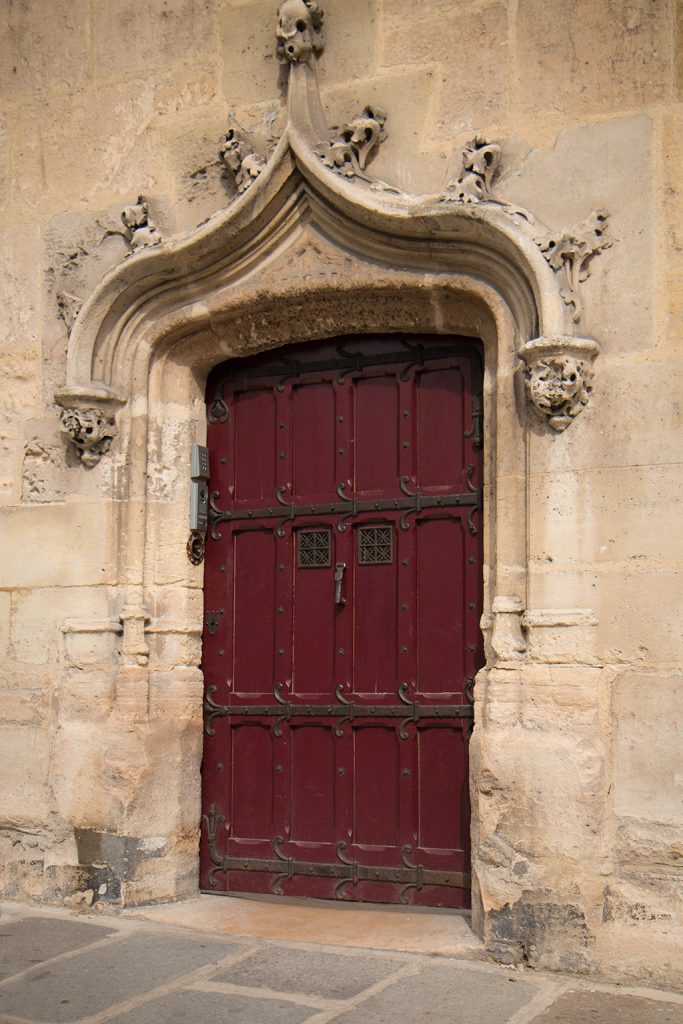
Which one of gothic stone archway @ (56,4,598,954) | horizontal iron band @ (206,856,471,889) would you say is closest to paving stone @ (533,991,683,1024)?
gothic stone archway @ (56,4,598,954)

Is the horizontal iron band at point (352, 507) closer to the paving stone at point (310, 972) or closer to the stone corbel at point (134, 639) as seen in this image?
the stone corbel at point (134, 639)

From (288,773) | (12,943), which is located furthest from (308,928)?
(12,943)

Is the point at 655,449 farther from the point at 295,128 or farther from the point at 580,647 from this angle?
the point at 295,128

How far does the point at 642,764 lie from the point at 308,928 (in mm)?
1312

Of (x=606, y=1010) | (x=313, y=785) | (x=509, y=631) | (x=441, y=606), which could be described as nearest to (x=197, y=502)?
(x=441, y=606)

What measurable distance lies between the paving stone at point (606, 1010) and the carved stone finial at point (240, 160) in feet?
9.80

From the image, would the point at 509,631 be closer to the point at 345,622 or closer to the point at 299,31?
the point at 345,622

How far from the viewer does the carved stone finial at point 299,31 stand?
4.25 metres

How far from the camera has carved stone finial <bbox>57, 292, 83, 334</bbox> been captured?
4598mm

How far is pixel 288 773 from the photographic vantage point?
4.39 meters

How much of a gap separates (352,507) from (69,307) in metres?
1.43

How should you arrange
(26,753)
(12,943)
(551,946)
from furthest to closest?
1. (26,753)
2. (12,943)
3. (551,946)

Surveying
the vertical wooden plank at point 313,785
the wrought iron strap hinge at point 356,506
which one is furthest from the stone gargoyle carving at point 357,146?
the vertical wooden plank at point 313,785

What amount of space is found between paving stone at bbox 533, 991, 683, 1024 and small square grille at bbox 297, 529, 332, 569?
180 cm
